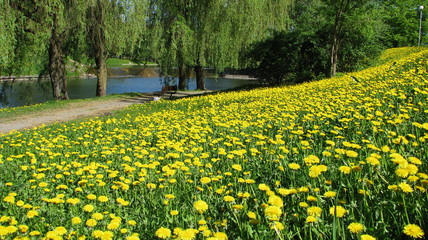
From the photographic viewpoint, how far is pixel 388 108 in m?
4.31

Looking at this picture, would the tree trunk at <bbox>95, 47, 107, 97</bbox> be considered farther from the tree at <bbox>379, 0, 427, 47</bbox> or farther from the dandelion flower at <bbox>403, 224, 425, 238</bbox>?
the tree at <bbox>379, 0, 427, 47</bbox>

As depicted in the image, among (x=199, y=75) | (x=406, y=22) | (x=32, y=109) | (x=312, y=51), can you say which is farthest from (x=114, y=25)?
(x=406, y=22)

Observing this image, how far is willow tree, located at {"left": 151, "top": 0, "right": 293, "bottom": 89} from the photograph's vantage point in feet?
55.0

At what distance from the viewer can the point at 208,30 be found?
55.1ft

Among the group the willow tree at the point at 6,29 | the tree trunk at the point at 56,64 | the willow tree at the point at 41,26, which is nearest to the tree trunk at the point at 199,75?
the willow tree at the point at 41,26

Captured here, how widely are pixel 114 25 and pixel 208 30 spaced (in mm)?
5340

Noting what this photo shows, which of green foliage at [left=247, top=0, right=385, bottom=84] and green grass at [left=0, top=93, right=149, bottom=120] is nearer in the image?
green grass at [left=0, top=93, right=149, bottom=120]

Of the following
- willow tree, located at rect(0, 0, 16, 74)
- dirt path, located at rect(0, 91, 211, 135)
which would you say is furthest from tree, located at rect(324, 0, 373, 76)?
willow tree, located at rect(0, 0, 16, 74)

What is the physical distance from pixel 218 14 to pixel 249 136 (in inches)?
537

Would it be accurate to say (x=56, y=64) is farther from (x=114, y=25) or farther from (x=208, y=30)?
(x=208, y=30)

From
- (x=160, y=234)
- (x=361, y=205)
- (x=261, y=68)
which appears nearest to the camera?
(x=160, y=234)

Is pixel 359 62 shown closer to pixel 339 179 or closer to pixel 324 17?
pixel 324 17

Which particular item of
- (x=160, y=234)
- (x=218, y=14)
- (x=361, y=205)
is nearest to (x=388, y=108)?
(x=361, y=205)

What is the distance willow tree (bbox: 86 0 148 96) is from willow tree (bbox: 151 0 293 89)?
1231 mm
